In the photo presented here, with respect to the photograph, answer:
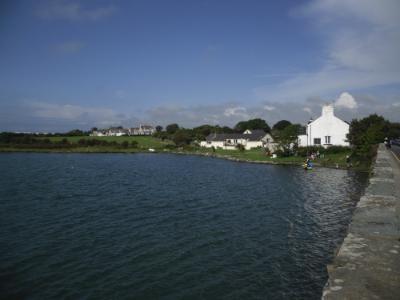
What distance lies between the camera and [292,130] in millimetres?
72062

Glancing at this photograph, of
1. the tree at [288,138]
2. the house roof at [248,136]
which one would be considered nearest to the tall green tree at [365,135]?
the tree at [288,138]

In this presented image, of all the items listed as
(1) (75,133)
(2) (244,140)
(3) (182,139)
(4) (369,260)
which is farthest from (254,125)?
(4) (369,260)

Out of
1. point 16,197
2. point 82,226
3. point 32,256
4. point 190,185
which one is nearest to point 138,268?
point 32,256

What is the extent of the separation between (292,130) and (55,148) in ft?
322

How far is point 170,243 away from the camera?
18.1m

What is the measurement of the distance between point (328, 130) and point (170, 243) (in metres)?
60.0

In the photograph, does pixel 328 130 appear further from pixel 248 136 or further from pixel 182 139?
pixel 182 139

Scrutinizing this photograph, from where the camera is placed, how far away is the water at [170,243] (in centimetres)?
1309

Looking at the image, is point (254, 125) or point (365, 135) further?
point (254, 125)

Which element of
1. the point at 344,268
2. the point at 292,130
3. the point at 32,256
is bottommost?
the point at 32,256

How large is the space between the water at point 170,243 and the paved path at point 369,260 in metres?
2.99

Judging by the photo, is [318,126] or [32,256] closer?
[32,256]

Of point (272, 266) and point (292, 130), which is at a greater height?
point (292, 130)

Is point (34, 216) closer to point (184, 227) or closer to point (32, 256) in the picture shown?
point (32, 256)
